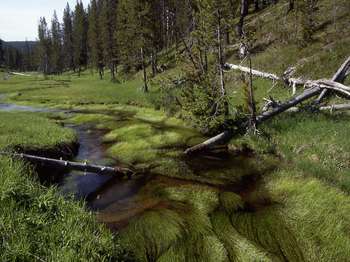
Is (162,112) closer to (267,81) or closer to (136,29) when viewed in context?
(267,81)

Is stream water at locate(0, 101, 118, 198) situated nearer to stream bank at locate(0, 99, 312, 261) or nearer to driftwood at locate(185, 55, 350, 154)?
stream bank at locate(0, 99, 312, 261)

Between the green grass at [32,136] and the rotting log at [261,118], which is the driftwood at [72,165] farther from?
the rotting log at [261,118]

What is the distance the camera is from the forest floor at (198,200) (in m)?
7.89

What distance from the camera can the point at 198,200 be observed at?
1172 centimetres

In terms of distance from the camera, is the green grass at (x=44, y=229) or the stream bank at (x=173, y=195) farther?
the stream bank at (x=173, y=195)

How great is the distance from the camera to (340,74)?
65.6 feet

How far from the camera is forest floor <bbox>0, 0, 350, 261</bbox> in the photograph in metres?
7.89

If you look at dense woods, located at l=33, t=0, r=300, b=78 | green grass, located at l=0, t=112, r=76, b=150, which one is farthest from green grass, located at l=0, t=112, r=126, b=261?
dense woods, located at l=33, t=0, r=300, b=78

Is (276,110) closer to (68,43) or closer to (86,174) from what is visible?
(86,174)

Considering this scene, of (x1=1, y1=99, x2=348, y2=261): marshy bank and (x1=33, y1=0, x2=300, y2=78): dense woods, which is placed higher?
(x1=33, y1=0, x2=300, y2=78): dense woods

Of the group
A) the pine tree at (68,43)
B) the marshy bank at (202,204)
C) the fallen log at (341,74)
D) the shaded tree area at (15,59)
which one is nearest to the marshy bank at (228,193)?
the marshy bank at (202,204)

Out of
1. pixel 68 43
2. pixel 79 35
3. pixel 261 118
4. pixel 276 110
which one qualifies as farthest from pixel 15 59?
pixel 276 110

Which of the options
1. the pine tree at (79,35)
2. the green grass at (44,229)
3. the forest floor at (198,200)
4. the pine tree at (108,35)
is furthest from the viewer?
the pine tree at (79,35)

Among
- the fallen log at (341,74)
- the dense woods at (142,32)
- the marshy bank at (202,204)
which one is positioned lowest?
the marshy bank at (202,204)
